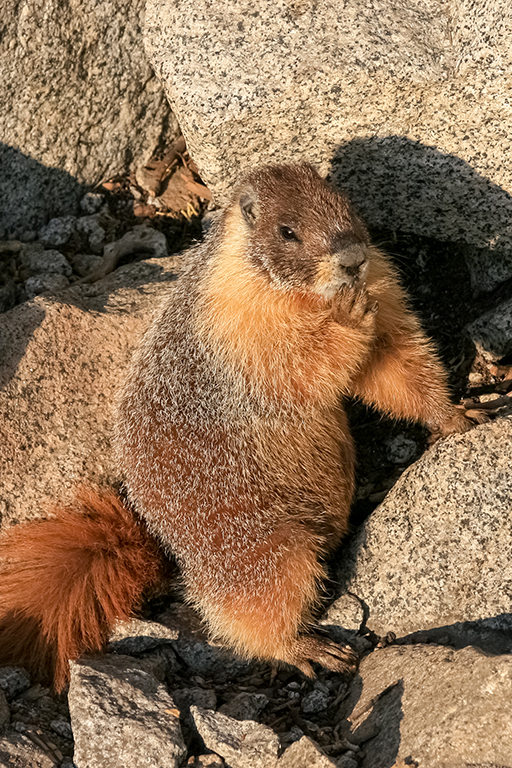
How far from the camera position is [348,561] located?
14.5 feet

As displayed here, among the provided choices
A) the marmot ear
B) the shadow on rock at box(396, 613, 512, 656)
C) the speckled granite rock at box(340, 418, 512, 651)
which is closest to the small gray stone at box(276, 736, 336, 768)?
the shadow on rock at box(396, 613, 512, 656)

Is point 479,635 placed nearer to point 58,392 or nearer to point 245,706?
point 245,706

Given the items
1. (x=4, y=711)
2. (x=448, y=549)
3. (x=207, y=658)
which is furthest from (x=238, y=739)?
(x=448, y=549)

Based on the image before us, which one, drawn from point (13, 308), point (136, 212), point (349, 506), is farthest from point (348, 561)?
point (136, 212)

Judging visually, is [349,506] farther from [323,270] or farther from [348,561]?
[323,270]

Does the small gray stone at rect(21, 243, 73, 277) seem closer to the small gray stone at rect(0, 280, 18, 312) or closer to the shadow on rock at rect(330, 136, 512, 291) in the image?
the small gray stone at rect(0, 280, 18, 312)

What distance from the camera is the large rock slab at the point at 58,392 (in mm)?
4648

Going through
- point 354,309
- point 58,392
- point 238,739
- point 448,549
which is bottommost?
point 238,739

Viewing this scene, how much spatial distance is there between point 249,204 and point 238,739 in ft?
9.46

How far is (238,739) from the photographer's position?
3438 millimetres

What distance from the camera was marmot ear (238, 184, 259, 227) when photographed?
416cm

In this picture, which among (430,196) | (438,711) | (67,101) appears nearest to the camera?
(438,711)

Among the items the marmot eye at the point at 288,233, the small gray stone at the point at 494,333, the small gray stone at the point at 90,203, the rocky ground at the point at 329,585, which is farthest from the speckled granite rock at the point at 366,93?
the small gray stone at the point at 90,203

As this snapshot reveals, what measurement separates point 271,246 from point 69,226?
8.15 feet
